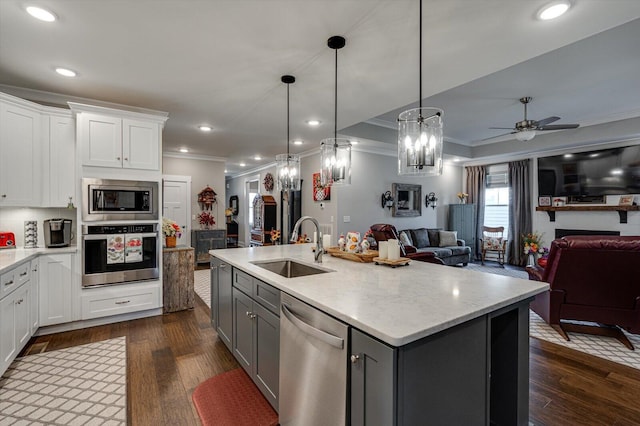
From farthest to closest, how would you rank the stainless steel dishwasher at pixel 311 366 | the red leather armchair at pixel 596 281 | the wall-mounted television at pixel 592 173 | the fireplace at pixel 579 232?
the fireplace at pixel 579 232 < the wall-mounted television at pixel 592 173 < the red leather armchair at pixel 596 281 < the stainless steel dishwasher at pixel 311 366

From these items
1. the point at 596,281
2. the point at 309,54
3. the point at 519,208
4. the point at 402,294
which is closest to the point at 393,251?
the point at 402,294

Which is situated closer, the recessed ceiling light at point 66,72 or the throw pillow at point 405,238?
the recessed ceiling light at point 66,72

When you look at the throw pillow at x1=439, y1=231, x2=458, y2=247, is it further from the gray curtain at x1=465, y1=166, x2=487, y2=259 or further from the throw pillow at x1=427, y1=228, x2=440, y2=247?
the gray curtain at x1=465, y1=166, x2=487, y2=259

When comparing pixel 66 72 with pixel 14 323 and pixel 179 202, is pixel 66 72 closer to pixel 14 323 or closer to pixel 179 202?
pixel 14 323

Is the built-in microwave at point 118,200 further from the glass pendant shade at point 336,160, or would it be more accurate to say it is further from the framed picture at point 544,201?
the framed picture at point 544,201

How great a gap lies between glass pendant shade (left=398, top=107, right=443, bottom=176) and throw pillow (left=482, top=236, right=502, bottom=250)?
6232 millimetres

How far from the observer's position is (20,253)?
291 centimetres

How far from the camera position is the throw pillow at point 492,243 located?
7121 millimetres

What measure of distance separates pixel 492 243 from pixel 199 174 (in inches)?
293

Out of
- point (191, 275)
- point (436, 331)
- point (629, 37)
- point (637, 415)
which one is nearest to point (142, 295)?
point (191, 275)

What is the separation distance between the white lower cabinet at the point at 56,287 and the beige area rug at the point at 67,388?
0.53 metres

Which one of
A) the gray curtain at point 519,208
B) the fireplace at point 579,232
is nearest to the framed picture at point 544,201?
the gray curtain at point 519,208

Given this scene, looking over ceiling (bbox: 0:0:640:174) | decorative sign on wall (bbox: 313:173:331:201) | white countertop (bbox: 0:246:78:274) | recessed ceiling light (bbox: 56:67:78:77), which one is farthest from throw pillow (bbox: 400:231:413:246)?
recessed ceiling light (bbox: 56:67:78:77)

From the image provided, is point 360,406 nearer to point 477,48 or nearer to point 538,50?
point 477,48
